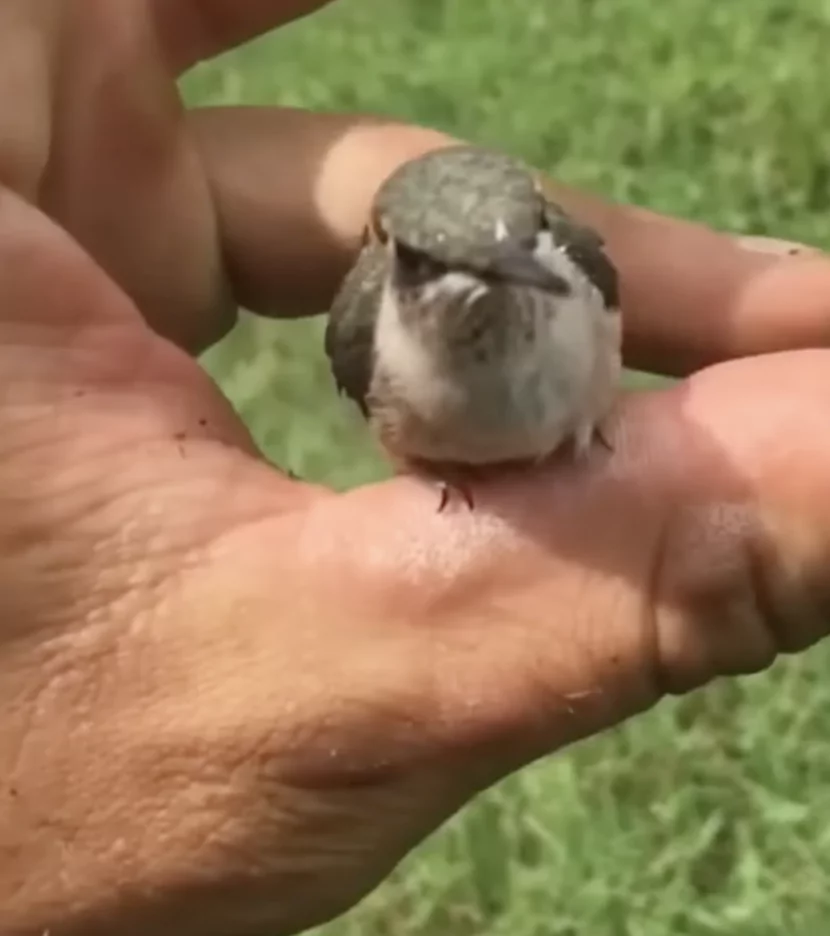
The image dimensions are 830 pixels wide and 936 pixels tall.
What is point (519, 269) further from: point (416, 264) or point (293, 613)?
point (293, 613)

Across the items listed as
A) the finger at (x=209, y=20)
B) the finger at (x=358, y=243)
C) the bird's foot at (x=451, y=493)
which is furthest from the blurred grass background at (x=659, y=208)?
the bird's foot at (x=451, y=493)

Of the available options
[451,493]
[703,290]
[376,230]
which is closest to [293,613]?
[451,493]

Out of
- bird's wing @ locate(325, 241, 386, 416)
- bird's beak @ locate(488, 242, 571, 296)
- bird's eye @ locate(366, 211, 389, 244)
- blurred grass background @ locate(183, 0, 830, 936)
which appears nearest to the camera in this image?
bird's beak @ locate(488, 242, 571, 296)

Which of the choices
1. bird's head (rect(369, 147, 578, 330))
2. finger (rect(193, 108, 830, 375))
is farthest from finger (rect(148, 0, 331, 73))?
bird's head (rect(369, 147, 578, 330))

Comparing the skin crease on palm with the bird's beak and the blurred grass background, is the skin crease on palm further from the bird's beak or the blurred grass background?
the blurred grass background

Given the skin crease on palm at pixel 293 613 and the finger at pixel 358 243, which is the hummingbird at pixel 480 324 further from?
the finger at pixel 358 243

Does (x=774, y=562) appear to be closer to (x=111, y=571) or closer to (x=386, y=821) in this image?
(x=386, y=821)
